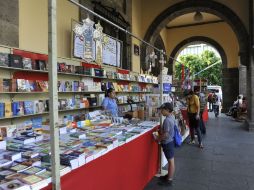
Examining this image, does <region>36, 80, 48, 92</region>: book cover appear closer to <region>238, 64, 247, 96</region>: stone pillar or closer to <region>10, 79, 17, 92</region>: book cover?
<region>10, 79, 17, 92</region>: book cover

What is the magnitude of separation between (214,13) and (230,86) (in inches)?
243

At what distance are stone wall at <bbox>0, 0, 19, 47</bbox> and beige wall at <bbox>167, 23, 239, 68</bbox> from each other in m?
12.7

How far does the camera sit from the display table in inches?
84.0

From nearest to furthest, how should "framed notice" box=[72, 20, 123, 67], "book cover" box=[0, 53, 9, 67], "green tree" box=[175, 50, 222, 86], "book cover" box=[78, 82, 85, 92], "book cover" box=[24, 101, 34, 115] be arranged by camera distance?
"book cover" box=[0, 53, 9, 67]
"book cover" box=[24, 101, 34, 115]
"book cover" box=[78, 82, 85, 92]
"framed notice" box=[72, 20, 123, 67]
"green tree" box=[175, 50, 222, 86]

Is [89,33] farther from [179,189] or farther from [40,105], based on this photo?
[179,189]

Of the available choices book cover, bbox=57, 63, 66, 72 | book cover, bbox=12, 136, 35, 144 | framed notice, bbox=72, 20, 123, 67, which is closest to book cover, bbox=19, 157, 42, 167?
book cover, bbox=12, 136, 35, 144

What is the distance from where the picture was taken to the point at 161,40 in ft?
50.3

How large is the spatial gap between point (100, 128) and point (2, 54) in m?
1.78

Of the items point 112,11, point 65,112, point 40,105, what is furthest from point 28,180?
point 112,11

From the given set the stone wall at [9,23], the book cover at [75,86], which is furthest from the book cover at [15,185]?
the book cover at [75,86]

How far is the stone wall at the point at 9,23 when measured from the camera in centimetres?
421

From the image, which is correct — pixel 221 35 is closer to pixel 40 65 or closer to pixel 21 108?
pixel 40 65

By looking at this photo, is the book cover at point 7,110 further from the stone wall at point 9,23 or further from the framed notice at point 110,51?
the framed notice at point 110,51

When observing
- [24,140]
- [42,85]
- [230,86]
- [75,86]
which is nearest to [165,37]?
[230,86]
